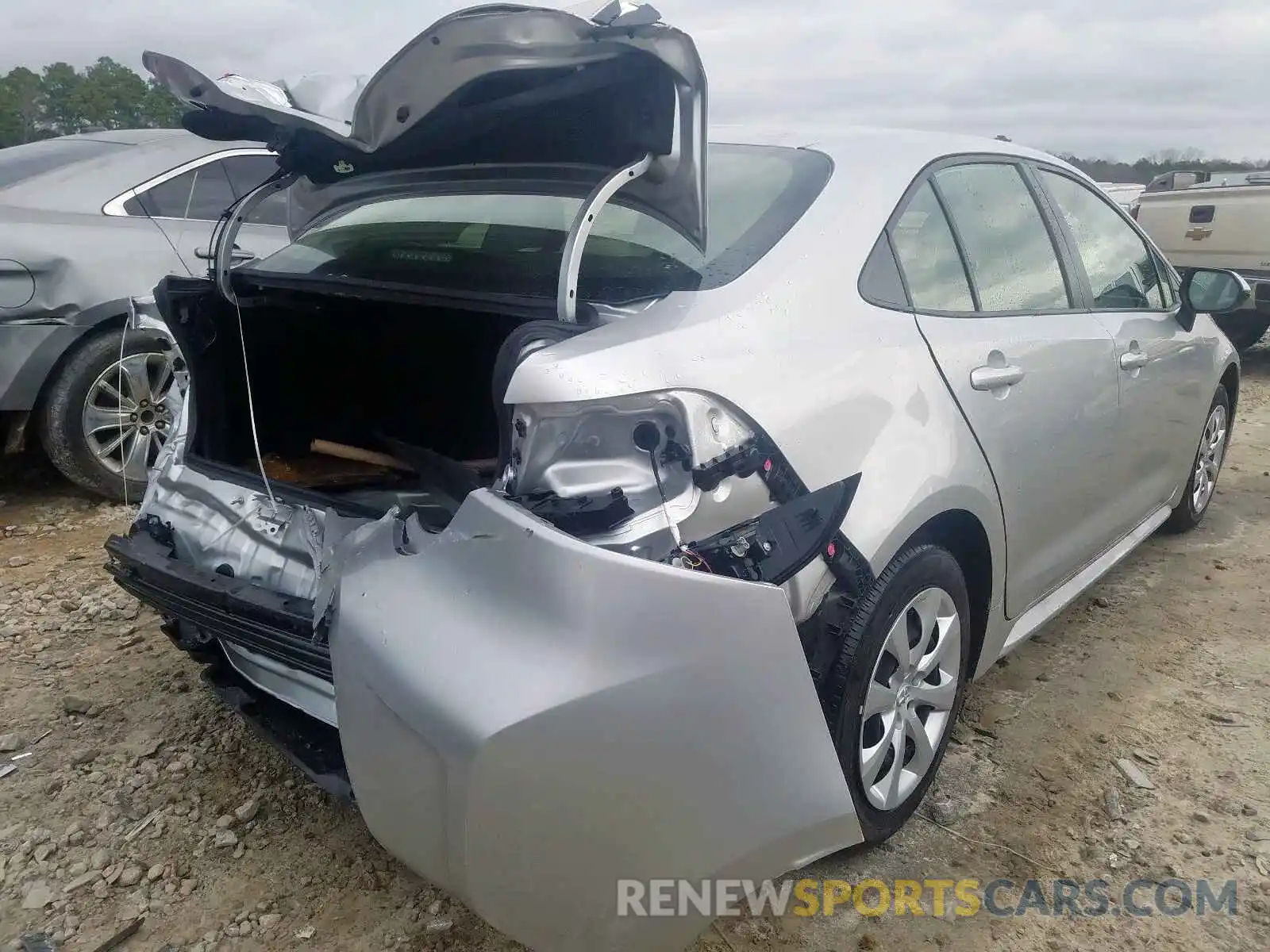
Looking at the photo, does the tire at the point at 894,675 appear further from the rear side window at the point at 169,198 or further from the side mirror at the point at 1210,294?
the rear side window at the point at 169,198

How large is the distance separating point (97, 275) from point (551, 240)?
272cm

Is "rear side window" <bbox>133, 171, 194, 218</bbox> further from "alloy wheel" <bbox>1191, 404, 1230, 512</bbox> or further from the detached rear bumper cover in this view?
"alloy wheel" <bbox>1191, 404, 1230, 512</bbox>

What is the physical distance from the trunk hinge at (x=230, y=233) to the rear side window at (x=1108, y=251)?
2.25 meters

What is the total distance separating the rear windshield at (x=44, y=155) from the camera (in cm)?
431

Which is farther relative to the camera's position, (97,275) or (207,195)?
(207,195)

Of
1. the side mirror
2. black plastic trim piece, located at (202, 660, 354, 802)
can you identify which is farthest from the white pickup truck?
black plastic trim piece, located at (202, 660, 354, 802)

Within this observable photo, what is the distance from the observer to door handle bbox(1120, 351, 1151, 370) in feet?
9.76

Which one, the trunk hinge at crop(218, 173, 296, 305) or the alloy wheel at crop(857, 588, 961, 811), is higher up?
the trunk hinge at crop(218, 173, 296, 305)

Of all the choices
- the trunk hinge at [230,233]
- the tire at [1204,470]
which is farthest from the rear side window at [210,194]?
the tire at [1204,470]

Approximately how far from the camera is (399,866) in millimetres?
2176

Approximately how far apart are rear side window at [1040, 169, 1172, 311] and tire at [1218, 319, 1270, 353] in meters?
6.30

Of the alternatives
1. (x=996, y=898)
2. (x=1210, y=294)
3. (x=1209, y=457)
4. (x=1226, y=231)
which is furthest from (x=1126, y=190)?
(x=996, y=898)

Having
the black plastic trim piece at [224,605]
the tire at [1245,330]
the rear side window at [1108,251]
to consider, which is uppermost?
the rear side window at [1108,251]

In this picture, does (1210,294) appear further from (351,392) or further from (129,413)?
(129,413)
